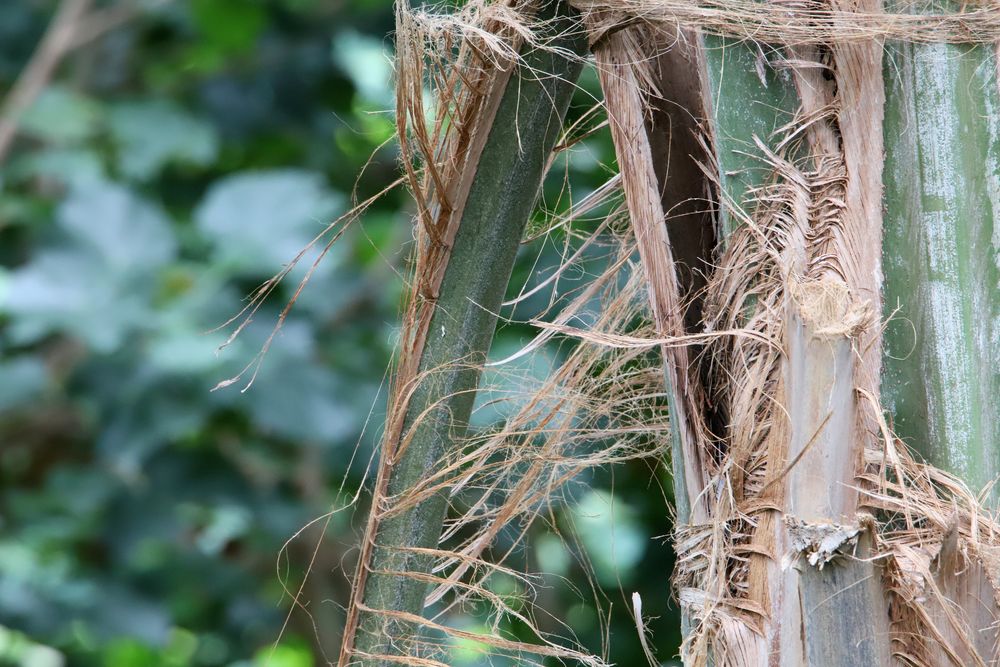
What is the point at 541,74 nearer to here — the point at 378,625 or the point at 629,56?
the point at 629,56

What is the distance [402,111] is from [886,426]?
26cm

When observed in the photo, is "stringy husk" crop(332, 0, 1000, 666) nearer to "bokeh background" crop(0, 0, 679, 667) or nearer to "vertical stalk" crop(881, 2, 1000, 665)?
"vertical stalk" crop(881, 2, 1000, 665)

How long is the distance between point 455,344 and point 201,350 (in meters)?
0.68

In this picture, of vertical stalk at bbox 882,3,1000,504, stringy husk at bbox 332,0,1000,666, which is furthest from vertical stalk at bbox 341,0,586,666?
vertical stalk at bbox 882,3,1000,504

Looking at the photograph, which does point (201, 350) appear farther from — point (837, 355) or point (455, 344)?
point (837, 355)

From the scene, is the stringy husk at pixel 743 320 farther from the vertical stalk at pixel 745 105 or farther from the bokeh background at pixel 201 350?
the bokeh background at pixel 201 350

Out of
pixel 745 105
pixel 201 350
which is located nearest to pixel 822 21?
pixel 745 105

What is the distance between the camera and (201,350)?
1.09 metres

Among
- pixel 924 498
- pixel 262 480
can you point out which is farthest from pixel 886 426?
pixel 262 480

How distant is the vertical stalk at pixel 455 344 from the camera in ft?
1.55

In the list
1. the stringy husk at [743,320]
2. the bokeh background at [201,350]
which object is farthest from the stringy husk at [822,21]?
the bokeh background at [201,350]

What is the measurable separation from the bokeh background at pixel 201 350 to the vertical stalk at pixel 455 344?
17.7 inches

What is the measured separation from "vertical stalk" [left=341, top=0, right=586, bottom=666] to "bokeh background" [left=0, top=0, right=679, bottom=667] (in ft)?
1.48

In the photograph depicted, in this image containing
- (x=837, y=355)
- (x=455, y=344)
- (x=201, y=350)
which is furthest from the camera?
(x=201, y=350)
